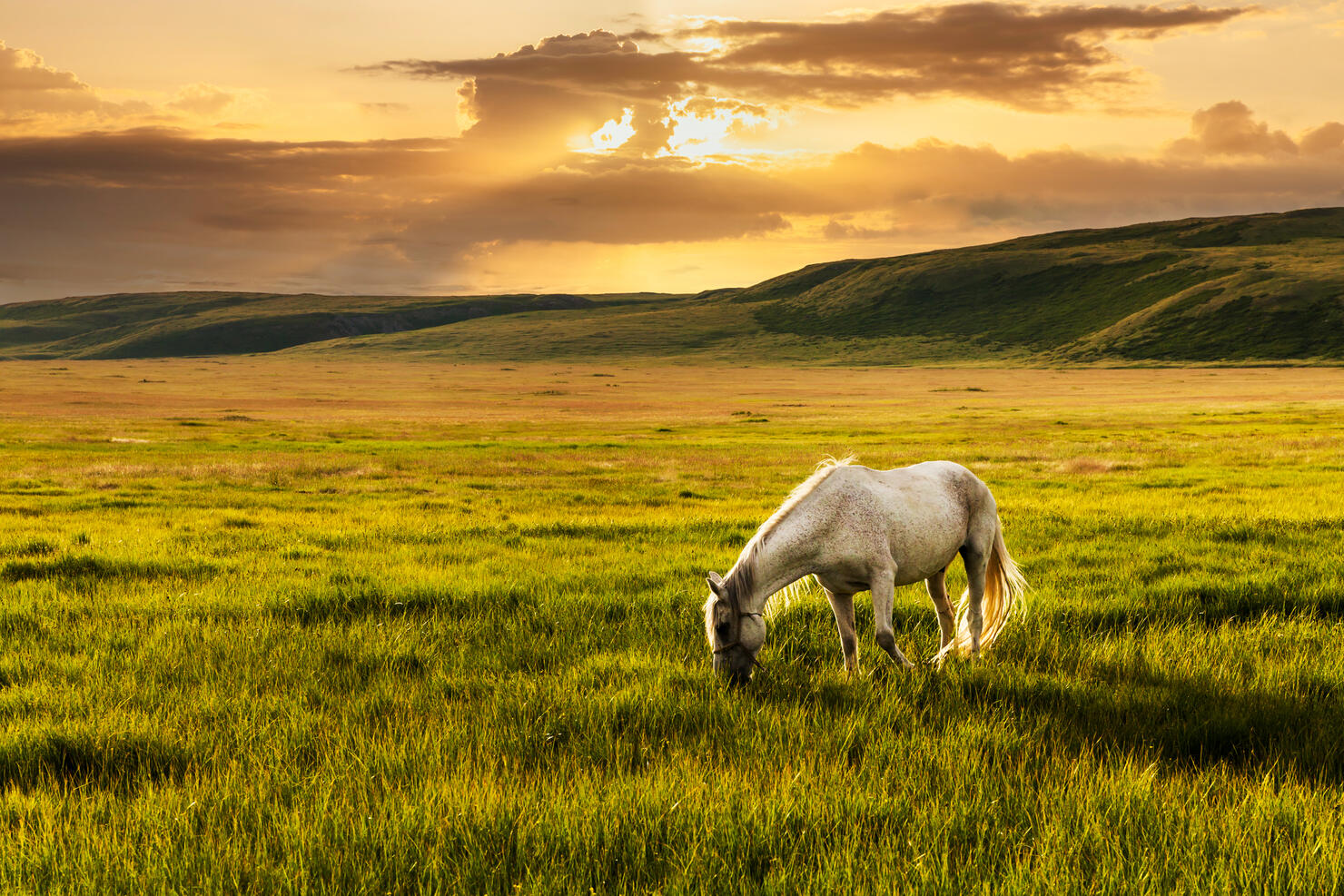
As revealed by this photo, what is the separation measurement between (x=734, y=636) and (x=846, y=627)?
3.88ft

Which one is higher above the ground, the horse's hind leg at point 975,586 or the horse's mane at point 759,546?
the horse's mane at point 759,546

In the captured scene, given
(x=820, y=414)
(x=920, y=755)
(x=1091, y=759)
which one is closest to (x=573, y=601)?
(x=920, y=755)

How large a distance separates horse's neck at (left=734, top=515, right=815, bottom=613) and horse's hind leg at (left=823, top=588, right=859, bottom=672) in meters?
0.59

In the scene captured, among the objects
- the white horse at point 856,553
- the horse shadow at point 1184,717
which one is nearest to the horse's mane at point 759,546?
the white horse at point 856,553

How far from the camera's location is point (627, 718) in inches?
237

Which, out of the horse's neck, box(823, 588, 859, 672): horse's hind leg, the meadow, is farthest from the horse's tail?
the horse's neck

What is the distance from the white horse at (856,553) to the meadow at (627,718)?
1.41 feet

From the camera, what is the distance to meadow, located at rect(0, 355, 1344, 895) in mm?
3971

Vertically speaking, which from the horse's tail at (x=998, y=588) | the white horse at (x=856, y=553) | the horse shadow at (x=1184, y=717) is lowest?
the horse shadow at (x=1184, y=717)

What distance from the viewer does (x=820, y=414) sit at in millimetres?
73000

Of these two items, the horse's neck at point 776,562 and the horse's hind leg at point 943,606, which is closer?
the horse's neck at point 776,562

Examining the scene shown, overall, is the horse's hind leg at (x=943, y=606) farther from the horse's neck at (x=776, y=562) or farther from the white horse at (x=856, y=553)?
the horse's neck at (x=776, y=562)

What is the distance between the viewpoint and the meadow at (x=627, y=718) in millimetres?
3971

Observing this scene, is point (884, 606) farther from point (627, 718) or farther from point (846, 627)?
point (627, 718)
